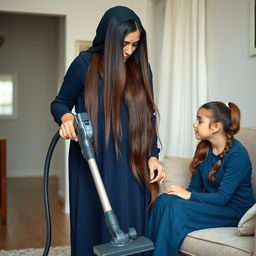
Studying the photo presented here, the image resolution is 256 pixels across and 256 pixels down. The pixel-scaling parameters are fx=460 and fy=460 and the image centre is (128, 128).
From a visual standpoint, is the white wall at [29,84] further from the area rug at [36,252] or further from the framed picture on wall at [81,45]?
the area rug at [36,252]

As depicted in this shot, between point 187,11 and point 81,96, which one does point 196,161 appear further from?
point 187,11

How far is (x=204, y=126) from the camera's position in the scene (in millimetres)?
2291

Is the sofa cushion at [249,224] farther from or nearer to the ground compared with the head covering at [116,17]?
nearer to the ground

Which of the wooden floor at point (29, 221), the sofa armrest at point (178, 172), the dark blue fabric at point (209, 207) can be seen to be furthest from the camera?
the wooden floor at point (29, 221)

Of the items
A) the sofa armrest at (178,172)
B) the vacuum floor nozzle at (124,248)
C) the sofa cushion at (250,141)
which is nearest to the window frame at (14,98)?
the sofa armrest at (178,172)

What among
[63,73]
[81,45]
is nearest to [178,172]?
[81,45]

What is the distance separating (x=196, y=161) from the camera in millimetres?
2410

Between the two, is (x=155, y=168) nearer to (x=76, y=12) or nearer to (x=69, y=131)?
(x=69, y=131)

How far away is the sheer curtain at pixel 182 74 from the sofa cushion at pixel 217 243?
5.54 ft

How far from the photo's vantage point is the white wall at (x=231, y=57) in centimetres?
314

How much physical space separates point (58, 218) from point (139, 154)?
2912 mm

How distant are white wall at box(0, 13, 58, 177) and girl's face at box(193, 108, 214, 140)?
547 cm

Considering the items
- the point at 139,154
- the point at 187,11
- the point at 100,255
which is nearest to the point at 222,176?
the point at 139,154

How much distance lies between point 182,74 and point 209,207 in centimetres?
187
